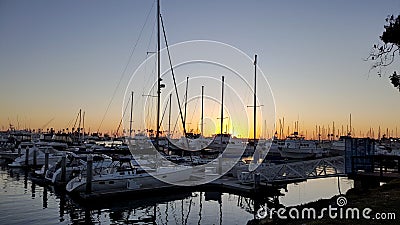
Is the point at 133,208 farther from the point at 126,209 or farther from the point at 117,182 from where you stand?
the point at 117,182

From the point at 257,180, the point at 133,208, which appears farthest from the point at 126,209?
the point at 257,180

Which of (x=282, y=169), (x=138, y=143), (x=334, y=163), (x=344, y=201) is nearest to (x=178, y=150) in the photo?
(x=138, y=143)

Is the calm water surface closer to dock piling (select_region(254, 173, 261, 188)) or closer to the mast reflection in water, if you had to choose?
the mast reflection in water

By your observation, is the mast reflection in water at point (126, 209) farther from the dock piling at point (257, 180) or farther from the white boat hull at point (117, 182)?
the dock piling at point (257, 180)

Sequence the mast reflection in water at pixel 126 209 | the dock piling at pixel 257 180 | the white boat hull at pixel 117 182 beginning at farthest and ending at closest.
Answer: the dock piling at pixel 257 180 < the white boat hull at pixel 117 182 < the mast reflection in water at pixel 126 209

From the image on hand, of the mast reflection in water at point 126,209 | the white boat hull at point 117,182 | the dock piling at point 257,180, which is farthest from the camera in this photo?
the dock piling at point 257,180

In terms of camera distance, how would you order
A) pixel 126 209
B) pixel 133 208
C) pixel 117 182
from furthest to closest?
pixel 117 182 → pixel 133 208 → pixel 126 209

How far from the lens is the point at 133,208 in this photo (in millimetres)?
27922

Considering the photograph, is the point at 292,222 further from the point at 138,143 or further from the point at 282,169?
the point at 138,143

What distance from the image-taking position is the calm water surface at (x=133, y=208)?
968 inches

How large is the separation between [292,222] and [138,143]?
5250cm

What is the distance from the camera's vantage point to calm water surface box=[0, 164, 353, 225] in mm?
24594

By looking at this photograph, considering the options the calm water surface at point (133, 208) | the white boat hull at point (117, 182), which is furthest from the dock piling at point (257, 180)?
the white boat hull at point (117, 182)

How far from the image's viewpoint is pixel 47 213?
25.8 meters
